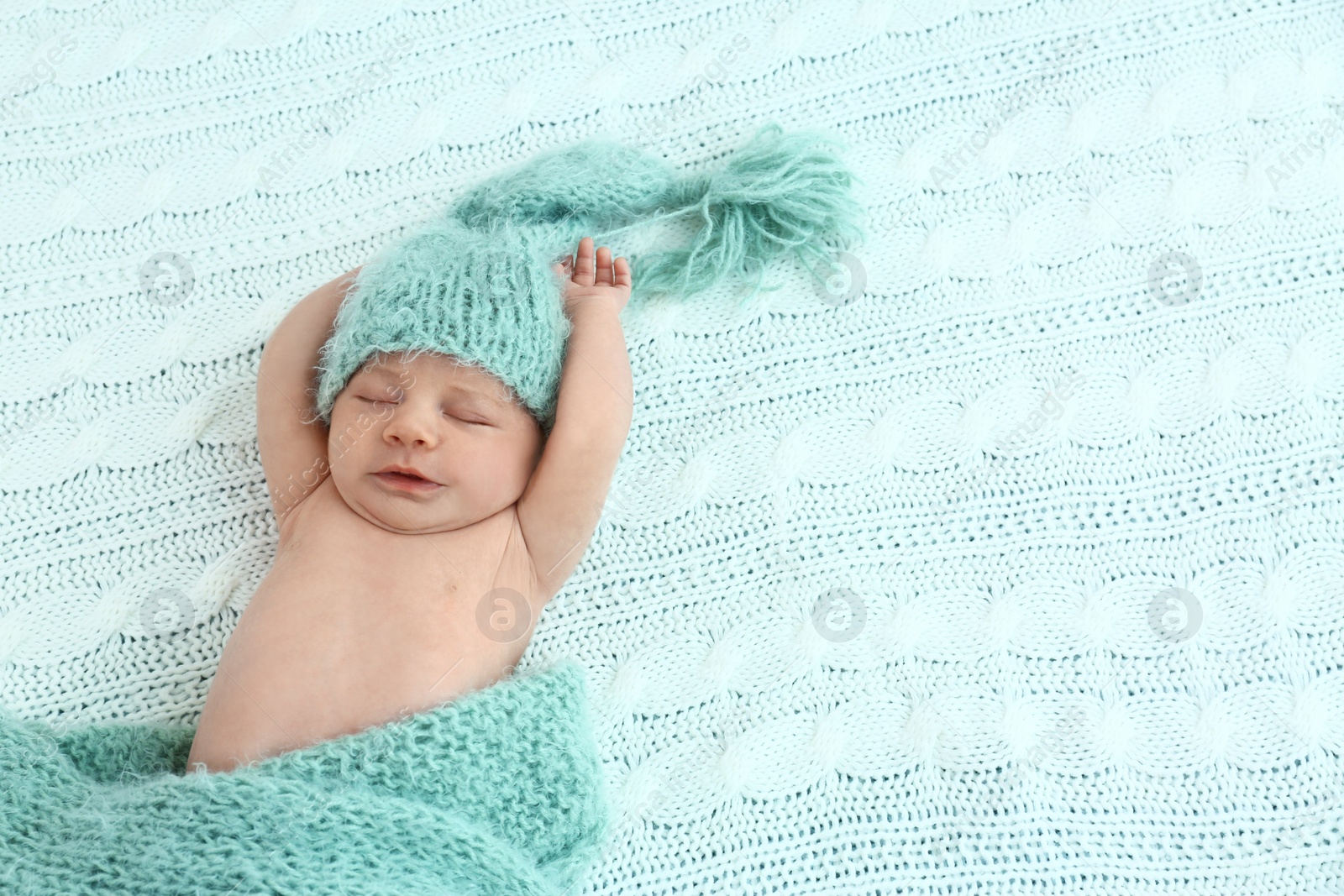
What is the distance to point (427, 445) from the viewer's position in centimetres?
122

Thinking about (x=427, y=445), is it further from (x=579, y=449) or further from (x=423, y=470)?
(x=579, y=449)

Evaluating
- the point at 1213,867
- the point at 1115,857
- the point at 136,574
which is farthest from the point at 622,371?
the point at 1213,867

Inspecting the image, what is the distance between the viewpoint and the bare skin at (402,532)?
47.5 inches

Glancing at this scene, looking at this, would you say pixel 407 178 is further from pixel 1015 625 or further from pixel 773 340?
pixel 1015 625

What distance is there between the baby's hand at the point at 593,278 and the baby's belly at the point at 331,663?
473 mm

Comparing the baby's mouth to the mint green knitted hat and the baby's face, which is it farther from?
the mint green knitted hat

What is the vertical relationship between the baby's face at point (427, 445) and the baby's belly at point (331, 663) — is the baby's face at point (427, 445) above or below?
above

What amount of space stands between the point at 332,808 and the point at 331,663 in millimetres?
189

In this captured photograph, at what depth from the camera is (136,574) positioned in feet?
4.58

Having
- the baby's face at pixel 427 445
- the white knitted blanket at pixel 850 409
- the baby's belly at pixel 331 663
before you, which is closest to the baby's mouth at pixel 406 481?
the baby's face at pixel 427 445

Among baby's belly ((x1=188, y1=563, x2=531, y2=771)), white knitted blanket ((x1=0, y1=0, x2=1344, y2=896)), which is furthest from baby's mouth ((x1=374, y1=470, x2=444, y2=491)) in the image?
white knitted blanket ((x1=0, y1=0, x2=1344, y2=896))

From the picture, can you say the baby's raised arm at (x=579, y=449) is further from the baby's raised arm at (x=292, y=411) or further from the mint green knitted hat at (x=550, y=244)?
the baby's raised arm at (x=292, y=411)

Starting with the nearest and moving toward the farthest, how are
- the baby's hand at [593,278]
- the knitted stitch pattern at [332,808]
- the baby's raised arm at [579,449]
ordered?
the knitted stitch pattern at [332,808] → the baby's raised arm at [579,449] → the baby's hand at [593,278]

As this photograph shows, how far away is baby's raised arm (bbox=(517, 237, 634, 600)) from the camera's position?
131cm
